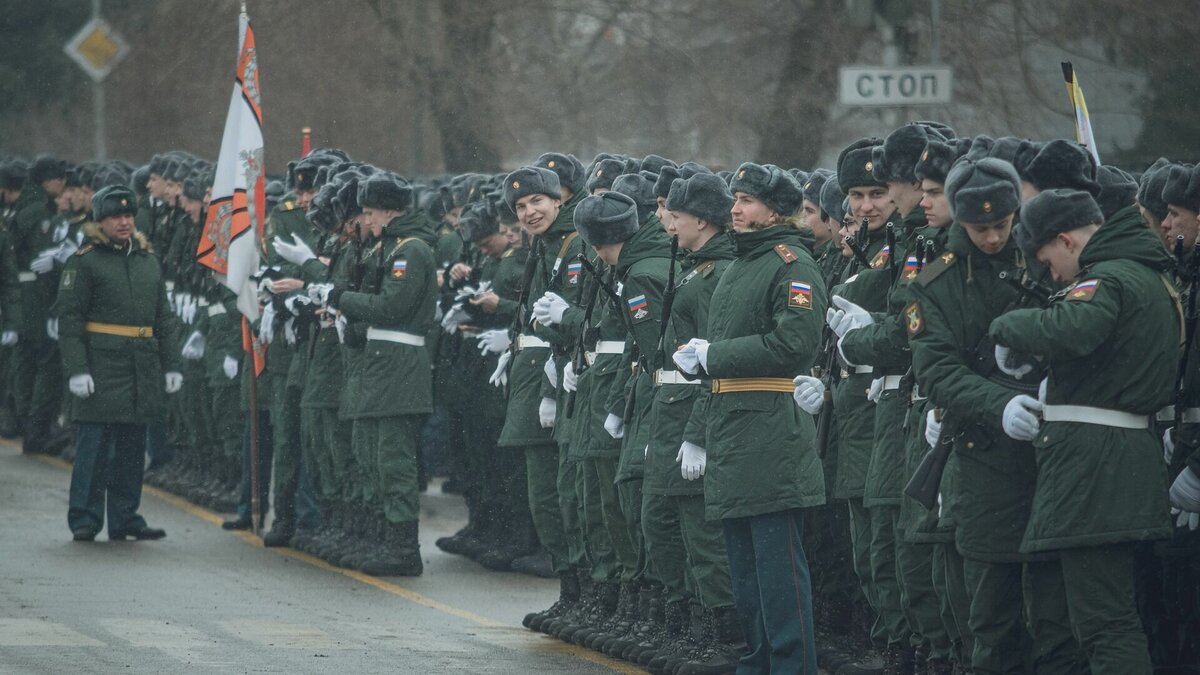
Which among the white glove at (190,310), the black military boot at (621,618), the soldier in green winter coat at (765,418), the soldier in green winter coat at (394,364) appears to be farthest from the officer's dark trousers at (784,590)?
the white glove at (190,310)

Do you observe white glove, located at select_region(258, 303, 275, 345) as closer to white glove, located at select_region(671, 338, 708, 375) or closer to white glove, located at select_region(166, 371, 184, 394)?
white glove, located at select_region(166, 371, 184, 394)

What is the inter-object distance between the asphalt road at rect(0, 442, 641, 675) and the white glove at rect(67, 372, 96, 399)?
1.00m

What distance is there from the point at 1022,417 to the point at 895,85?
24.1 ft

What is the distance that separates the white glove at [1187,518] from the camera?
794cm

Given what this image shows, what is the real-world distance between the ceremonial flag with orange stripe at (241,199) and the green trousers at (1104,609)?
8363 millimetres

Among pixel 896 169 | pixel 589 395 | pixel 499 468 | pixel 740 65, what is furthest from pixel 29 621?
pixel 740 65

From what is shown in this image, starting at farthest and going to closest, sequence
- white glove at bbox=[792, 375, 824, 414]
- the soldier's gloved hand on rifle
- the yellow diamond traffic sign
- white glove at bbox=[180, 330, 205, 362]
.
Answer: the yellow diamond traffic sign < white glove at bbox=[180, 330, 205, 362] < the soldier's gloved hand on rifle < white glove at bbox=[792, 375, 824, 414]

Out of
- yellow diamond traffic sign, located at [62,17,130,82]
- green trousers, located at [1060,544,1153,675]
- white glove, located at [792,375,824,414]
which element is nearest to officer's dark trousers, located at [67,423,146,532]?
white glove, located at [792,375,824,414]

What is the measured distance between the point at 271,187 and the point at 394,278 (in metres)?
4.51

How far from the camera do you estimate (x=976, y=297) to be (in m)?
7.41

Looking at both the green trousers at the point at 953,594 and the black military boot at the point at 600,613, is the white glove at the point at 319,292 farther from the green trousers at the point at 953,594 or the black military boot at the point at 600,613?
the green trousers at the point at 953,594

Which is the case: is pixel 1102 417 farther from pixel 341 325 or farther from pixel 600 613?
pixel 341 325

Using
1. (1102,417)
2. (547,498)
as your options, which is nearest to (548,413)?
(547,498)

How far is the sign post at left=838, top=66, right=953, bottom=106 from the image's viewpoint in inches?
549
